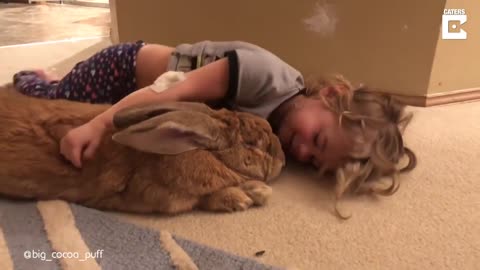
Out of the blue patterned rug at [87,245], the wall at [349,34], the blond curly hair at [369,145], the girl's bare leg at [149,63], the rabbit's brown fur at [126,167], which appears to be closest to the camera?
the blue patterned rug at [87,245]

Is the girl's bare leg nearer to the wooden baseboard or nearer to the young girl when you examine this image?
the young girl

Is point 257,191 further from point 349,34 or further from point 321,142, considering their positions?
point 349,34

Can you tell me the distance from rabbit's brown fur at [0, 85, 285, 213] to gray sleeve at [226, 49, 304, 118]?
0.48 feet

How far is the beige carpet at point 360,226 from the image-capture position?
678 mm

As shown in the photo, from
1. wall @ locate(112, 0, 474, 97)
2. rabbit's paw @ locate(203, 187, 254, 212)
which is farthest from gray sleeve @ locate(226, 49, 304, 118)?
wall @ locate(112, 0, 474, 97)

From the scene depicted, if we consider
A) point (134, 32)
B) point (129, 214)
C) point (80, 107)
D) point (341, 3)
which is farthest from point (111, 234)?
point (134, 32)

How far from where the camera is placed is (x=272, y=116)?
0.99 m

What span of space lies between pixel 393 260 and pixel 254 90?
16.5 inches

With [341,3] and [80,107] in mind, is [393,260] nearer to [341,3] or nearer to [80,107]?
[80,107]

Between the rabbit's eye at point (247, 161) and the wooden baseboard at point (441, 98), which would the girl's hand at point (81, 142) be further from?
the wooden baseboard at point (441, 98)

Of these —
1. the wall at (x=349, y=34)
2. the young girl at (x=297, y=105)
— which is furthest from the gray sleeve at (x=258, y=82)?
the wall at (x=349, y=34)

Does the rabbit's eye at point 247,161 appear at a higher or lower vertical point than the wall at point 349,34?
lower

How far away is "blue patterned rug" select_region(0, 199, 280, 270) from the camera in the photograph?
0.62 m

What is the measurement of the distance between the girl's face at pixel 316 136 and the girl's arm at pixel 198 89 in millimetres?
154
